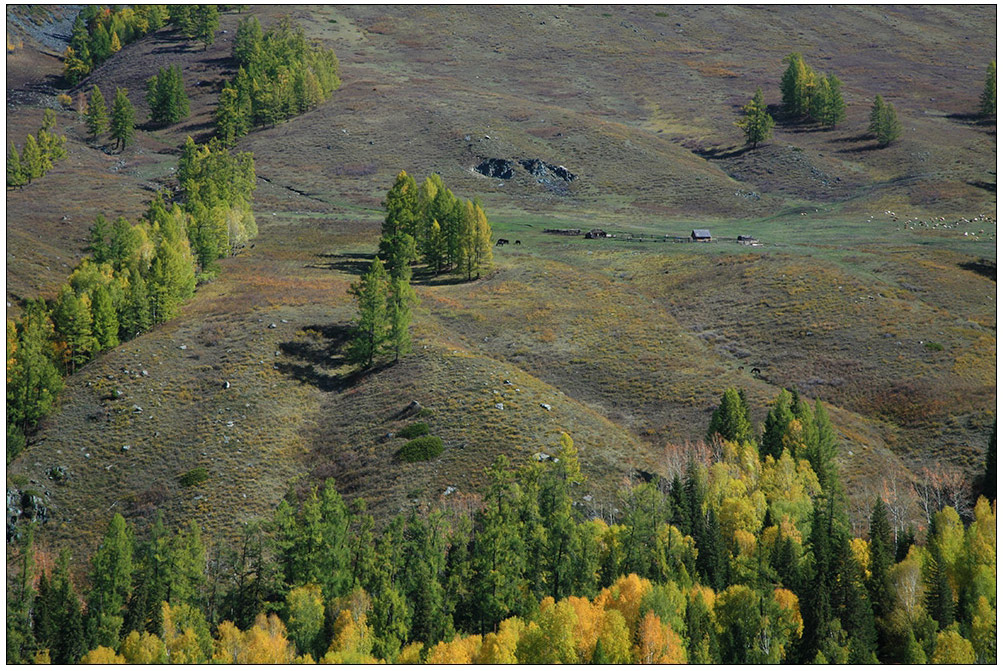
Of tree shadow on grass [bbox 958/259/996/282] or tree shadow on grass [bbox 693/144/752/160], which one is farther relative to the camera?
tree shadow on grass [bbox 693/144/752/160]

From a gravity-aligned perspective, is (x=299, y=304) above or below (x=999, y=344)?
below

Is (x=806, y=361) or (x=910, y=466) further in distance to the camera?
(x=806, y=361)

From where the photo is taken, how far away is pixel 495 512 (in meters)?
53.8

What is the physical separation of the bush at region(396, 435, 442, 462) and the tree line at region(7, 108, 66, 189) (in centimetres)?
12306

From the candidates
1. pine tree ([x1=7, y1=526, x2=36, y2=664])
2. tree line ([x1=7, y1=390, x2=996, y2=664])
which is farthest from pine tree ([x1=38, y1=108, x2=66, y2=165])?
pine tree ([x1=7, y1=526, x2=36, y2=664])

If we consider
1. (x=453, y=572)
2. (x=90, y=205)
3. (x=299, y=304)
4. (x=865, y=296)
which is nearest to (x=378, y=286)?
(x=299, y=304)

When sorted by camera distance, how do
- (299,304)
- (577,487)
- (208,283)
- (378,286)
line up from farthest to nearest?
(208,283) < (299,304) < (378,286) < (577,487)

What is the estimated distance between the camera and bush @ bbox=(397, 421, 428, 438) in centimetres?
6906

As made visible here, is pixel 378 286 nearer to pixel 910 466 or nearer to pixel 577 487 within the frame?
pixel 577 487

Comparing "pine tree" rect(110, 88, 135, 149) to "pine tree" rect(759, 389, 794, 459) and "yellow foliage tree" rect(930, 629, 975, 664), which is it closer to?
"pine tree" rect(759, 389, 794, 459)

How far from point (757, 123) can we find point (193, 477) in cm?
16389

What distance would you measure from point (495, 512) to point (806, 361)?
47422 mm

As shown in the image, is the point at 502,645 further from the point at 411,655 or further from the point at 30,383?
the point at 30,383

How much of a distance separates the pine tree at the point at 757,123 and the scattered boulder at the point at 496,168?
2361 inches
